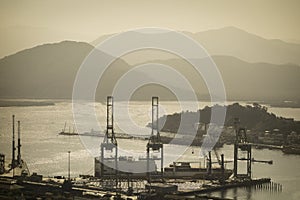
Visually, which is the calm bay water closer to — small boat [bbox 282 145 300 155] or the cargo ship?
small boat [bbox 282 145 300 155]

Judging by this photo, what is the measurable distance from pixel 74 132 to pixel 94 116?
660cm

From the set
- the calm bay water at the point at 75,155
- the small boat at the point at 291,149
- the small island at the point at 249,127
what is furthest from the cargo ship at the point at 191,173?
the small island at the point at 249,127

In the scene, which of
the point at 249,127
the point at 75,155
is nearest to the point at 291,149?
the point at 249,127

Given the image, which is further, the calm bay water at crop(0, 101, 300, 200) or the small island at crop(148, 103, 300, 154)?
the small island at crop(148, 103, 300, 154)

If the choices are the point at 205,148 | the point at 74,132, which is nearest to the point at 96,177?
the point at 205,148

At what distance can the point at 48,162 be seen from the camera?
11.4m

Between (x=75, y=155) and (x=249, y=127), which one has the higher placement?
(x=249, y=127)

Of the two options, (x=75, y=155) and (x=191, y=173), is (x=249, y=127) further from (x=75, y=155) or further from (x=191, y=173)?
(x=191, y=173)

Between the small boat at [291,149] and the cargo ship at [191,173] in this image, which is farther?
the small boat at [291,149]

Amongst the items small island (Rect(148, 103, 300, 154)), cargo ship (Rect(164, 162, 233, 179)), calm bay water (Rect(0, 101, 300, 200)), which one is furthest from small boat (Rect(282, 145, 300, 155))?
cargo ship (Rect(164, 162, 233, 179))

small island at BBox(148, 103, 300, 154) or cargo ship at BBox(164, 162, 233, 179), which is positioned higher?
small island at BBox(148, 103, 300, 154)

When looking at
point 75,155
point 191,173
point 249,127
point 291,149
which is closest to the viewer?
point 191,173

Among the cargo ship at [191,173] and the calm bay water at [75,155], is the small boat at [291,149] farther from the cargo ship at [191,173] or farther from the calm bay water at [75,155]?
the cargo ship at [191,173]

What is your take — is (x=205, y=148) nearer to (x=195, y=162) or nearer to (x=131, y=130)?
(x=195, y=162)
